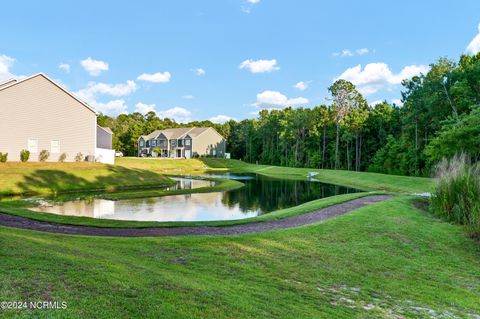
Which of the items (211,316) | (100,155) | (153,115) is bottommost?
(211,316)

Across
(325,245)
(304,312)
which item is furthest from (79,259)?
(325,245)

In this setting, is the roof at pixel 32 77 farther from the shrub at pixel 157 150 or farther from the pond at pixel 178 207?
the shrub at pixel 157 150

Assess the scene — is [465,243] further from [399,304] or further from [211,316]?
[211,316]

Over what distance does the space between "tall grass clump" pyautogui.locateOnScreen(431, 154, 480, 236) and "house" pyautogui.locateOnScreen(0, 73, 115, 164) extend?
102 ft

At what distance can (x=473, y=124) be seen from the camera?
66.5ft

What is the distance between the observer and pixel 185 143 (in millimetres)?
78000

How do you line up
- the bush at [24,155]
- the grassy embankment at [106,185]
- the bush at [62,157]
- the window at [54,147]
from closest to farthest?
the grassy embankment at [106,185], the bush at [24,155], the window at [54,147], the bush at [62,157]

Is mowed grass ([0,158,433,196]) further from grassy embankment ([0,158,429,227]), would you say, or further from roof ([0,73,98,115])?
roof ([0,73,98,115])

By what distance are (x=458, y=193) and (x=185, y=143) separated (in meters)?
68.3

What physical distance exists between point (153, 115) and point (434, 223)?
11802cm

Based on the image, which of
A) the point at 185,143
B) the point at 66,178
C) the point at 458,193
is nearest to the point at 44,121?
the point at 66,178

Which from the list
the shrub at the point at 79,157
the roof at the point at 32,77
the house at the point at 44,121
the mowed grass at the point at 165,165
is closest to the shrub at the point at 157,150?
the mowed grass at the point at 165,165

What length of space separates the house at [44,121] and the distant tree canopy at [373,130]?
3069cm

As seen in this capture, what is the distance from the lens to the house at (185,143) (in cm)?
7738
